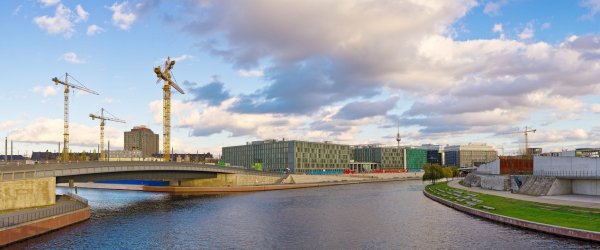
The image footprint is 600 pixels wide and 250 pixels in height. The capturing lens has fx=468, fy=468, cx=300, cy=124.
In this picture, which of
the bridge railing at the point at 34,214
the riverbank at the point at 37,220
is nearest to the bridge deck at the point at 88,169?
the riverbank at the point at 37,220

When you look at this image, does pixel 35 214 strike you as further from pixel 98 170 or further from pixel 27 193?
pixel 98 170

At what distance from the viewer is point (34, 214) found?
58.1 meters

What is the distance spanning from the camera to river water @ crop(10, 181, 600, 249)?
50156 mm

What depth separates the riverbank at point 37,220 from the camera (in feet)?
161

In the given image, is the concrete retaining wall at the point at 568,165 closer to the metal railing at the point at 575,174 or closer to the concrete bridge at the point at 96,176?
the metal railing at the point at 575,174

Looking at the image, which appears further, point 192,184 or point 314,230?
point 192,184

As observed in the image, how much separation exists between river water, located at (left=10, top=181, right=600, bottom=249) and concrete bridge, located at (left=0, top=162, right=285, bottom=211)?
8.22 meters

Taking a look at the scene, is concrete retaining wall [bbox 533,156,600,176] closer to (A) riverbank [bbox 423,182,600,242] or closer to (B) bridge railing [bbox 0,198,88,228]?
(A) riverbank [bbox 423,182,600,242]

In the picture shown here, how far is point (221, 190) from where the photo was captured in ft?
444

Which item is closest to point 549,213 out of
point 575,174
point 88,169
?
point 575,174

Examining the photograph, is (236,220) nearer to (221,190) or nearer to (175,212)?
(175,212)

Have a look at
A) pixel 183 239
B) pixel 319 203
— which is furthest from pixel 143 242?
pixel 319 203

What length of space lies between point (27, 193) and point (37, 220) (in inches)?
519

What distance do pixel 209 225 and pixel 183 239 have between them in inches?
406
